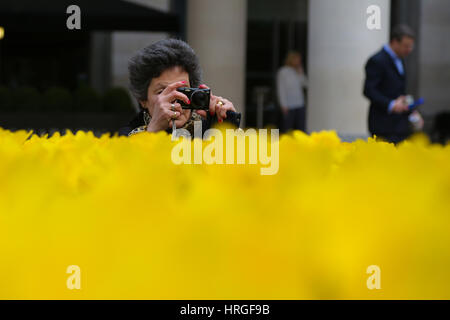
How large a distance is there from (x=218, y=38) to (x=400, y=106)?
7.56m

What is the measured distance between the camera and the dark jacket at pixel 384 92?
766 cm

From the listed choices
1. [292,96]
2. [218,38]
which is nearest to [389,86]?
[292,96]

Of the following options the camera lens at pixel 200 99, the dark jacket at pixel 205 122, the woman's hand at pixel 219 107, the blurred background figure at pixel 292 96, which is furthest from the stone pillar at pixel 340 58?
the camera lens at pixel 200 99

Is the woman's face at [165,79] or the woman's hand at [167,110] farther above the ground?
the woman's face at [165,79]

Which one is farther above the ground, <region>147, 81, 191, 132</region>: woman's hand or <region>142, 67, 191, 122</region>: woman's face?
<region>142, 67, 191, 122</region>: woman's face

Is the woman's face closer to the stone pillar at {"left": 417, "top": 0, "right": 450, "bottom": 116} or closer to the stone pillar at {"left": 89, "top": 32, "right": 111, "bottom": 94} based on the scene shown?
the stone pillar at {"left": 417, "top": 0, "right": 450, "bottom": 116}

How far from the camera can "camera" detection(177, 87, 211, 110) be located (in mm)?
3143

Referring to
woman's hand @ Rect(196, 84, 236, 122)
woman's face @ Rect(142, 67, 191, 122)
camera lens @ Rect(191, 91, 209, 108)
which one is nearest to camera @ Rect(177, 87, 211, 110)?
camera lens @ Rect(191, 91, 209, 108)

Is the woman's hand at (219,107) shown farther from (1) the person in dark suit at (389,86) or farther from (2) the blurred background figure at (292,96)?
(2) the blurred background figure at (292,96)

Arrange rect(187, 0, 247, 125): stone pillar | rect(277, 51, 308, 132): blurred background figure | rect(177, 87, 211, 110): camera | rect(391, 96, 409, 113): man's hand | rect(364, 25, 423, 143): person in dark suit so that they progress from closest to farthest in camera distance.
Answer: rect(177, 87, 211, 110): camera
rect(391, 96, 409, 113): man's hand
rect(364, 25, 423, 143): person in dark suit
rect(277, 51, 308, 132): blurred background figure
rect(187, 0, 247, 125): stone pillar

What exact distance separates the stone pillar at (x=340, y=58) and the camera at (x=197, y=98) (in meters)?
9.15

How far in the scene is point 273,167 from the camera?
3.70ft

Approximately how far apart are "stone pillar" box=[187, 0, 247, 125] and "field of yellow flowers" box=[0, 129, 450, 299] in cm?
1334
